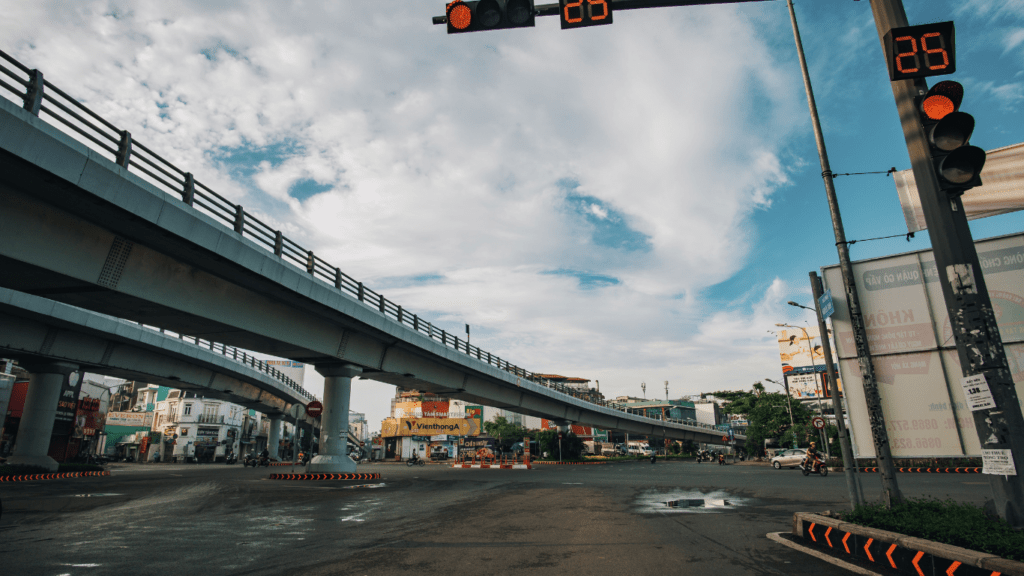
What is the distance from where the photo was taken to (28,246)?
460 inches

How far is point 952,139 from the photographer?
17.5 ft

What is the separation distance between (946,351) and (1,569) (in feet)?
41.0

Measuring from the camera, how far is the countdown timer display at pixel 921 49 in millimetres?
5332

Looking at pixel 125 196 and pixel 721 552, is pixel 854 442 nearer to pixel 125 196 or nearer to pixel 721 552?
pixel 721 552

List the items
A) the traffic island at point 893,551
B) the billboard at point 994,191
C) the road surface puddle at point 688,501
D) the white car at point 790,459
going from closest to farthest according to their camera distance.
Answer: the traffic island at point 893,551, the billboard at point 994,191, the road surface puddle at point 688,501, the white car at point 790,459

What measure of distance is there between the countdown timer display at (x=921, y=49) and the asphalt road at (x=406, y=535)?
566 centimetres

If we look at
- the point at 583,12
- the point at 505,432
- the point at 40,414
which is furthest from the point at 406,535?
the point at 505,432

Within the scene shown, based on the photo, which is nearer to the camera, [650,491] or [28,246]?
[28,246]

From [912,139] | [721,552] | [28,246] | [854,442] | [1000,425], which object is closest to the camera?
[1000,425]

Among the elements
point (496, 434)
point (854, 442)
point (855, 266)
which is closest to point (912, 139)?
point (855, 266)

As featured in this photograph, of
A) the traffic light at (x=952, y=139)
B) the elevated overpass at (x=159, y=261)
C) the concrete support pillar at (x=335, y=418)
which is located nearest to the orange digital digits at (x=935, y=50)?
the traffic light at (x=952, y=139)

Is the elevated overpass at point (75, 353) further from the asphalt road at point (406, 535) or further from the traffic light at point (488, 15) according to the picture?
the traffic light at point (488, 15)

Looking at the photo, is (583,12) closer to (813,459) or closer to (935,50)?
(935,50)

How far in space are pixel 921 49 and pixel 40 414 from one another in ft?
127
